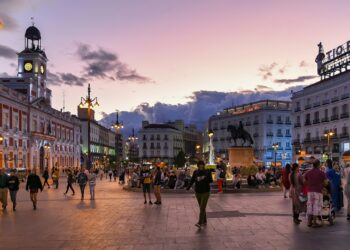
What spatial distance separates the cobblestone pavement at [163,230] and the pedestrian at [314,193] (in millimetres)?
389

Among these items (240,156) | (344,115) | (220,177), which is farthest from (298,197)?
(344,115)

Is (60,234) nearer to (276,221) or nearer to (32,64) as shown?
(276,221)

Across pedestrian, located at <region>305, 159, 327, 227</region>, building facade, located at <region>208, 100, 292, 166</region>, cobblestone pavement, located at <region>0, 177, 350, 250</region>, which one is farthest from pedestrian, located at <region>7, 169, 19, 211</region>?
building facade, located at <region>208, 100, 292, 166</region>

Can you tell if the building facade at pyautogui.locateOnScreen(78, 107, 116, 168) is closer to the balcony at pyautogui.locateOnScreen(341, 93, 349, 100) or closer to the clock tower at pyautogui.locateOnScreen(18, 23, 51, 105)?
the clock tower at pyautogui.locateOnScreen(18, 23, 51, 105)

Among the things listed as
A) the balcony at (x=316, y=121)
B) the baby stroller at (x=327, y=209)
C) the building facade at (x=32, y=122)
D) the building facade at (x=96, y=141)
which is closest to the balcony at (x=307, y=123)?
the balcony at (x=316, y=121)

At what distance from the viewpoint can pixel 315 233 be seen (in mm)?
11828

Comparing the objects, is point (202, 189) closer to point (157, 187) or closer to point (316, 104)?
point (157, 187)

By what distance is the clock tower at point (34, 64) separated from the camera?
291 ft

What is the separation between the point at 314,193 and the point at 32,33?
3478 inches

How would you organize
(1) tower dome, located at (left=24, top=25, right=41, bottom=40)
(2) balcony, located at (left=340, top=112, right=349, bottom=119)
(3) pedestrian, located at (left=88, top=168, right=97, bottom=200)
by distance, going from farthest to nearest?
(1) tower dome, located at (left=24, top=25, right=41, bottom=40) < (2) balcony, located at (left=340, top=112, right=349, bottom=119) < (3) pedestrian, located at (left=88, top=168, right=97, bottom=200)

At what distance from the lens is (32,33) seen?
307 feet

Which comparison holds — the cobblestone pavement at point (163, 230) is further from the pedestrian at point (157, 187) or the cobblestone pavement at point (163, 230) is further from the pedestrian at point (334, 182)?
the pedestrian at point (157, 187)

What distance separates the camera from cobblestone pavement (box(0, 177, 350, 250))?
1062 centimetres

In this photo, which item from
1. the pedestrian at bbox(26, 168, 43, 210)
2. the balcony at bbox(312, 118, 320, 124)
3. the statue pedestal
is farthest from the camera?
the balcony at bbox(312, 118, 320, 124)
